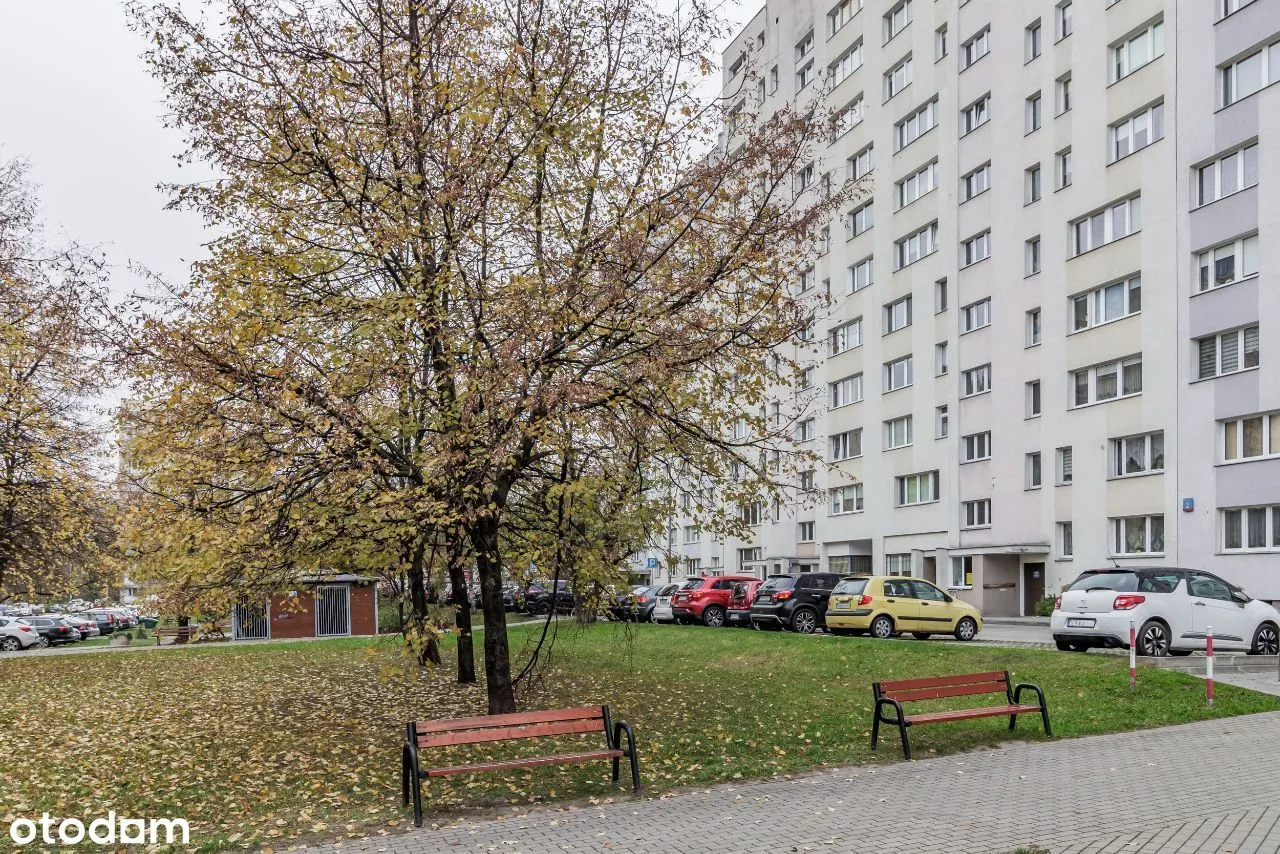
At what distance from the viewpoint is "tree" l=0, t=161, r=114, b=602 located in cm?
1928

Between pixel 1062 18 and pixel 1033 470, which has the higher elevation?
pixel 1062 18

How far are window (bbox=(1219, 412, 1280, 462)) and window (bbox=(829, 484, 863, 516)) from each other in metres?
19.7

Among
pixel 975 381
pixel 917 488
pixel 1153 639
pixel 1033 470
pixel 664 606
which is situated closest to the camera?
pixel 1153 639

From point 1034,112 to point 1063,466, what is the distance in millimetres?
12090

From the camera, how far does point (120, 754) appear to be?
11.6 meters

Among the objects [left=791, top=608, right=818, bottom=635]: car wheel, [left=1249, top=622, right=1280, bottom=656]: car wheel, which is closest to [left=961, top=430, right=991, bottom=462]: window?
[left=791, top=608, right=818, bottom=635]: car wheel

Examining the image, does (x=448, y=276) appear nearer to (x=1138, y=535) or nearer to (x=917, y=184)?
(x=1138, y=535)

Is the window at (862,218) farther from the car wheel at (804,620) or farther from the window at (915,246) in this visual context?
the car wheel at (804,620)

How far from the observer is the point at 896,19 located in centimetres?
4709

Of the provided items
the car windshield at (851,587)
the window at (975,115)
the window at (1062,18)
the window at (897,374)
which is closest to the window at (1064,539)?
the window at (897,374)

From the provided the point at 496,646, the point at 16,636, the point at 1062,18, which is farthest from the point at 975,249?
the point at 16,636

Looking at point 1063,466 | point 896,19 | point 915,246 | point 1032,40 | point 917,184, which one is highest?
point 896,19

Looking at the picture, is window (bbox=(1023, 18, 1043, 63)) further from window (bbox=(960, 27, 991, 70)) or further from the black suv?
the black suv

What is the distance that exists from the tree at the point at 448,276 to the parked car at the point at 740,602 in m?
18.5
